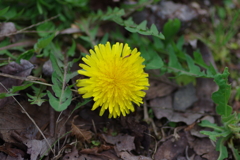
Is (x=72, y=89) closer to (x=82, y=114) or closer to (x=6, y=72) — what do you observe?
(x=82, y=114)

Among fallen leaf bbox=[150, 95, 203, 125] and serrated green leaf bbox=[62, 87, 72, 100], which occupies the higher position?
serrated green leaf bbox=[62, 87, 72, 100]

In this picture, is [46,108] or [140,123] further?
[140,123]

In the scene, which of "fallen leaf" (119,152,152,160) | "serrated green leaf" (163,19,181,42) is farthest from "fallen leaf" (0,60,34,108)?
"serrated green leaf" (163,19,181,42)

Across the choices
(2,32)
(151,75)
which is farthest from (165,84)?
(2,32)

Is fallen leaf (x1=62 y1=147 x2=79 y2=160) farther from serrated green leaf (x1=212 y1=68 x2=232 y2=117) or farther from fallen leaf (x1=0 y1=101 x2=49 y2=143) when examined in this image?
serrated green leaf (x1=212 y1=68 x2=232 y2=117)

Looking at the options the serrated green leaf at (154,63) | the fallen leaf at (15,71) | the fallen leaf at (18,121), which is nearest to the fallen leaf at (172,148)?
the serrated green leaf at (154,63)
